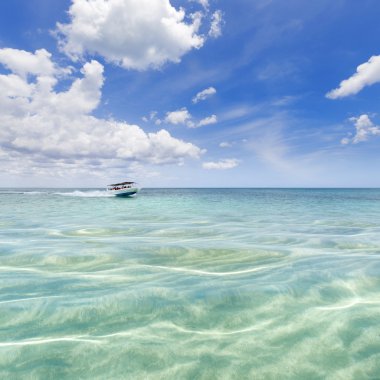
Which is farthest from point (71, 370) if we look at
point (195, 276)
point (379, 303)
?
point (379, 303)

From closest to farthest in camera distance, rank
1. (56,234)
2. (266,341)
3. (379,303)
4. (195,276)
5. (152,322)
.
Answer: (266,341), (152,322), (379,303), (195,276), (56,234)

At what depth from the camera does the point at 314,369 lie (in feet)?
8.75

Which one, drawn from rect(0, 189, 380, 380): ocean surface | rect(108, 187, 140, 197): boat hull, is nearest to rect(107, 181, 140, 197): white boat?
rect(108, 187, 140, 197): boat hull

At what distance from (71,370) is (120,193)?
187 feet

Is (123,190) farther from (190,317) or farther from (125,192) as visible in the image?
(190,317)

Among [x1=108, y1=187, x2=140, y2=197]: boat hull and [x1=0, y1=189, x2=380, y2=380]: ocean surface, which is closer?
[x1=0, y1=189, x2=380, y2=380]: ocean surface

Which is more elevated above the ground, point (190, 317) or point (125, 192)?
point (125, 192)

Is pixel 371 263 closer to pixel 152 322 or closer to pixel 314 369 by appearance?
pixel 314 369

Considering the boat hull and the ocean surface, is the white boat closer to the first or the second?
the boat hull

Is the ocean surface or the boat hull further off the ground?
the boat hull

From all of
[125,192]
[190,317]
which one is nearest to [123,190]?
[125,192]

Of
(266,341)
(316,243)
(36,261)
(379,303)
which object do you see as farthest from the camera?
(316,243)

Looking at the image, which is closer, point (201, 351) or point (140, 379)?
point (140, 379)

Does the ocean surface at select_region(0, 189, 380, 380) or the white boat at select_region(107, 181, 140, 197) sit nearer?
the ocean surface at select_region(0, 189, 380, 380)
